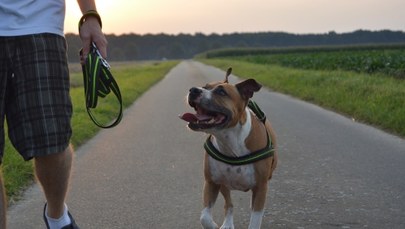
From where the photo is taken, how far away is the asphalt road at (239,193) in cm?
444

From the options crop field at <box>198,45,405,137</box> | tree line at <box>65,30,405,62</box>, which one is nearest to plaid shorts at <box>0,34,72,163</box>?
crop field at <box>198,45,405,137</box>

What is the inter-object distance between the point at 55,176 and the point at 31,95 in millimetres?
537

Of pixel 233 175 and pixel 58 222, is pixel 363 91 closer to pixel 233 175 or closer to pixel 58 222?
pixel 233 175

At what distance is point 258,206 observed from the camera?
3.61m

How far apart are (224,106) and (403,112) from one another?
6.92 meters

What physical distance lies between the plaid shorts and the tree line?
12984 centimetres

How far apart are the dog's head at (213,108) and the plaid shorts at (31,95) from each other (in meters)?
0.94

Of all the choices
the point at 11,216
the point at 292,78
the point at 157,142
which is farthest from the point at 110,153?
the point at 292,78

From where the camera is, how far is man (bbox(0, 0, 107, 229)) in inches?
108

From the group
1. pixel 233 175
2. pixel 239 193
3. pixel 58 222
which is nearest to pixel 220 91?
pixel 233 175

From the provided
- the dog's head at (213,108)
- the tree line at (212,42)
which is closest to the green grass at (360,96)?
the dog's head at (213,108)

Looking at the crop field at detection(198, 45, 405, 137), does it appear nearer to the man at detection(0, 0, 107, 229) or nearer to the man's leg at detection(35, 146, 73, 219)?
the man's leg at detection(35, 146, 73, 219)

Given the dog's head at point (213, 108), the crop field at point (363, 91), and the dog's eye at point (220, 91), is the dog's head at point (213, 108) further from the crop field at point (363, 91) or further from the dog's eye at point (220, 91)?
the crop field at point (363, 91)

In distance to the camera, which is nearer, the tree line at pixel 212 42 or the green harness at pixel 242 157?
the green harness at pixel 242 157
